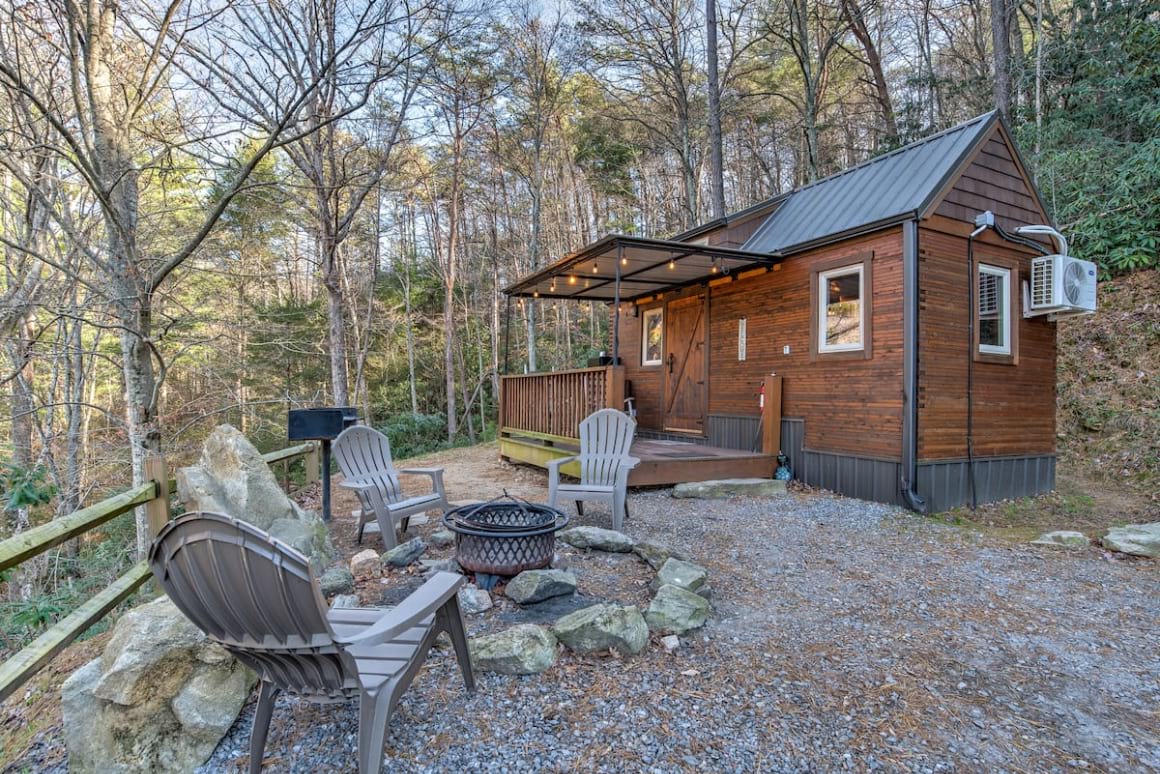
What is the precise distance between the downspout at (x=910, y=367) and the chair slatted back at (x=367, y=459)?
4.68 meters

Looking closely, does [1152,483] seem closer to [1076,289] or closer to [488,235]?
[1076,289]

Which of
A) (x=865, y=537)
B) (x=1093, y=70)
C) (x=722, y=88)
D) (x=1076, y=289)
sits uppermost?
(x=722, y=88)

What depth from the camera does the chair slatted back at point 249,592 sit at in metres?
1.44

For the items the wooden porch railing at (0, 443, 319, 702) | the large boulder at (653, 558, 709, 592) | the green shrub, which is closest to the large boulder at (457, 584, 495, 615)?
the large boulder at (653, 558, 709, 592)

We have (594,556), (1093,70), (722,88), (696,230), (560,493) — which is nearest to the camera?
(594,556)

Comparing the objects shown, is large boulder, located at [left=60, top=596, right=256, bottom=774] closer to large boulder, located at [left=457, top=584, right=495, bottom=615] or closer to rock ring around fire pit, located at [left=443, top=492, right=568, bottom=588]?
large boulder, located at [left=457, top=584, right=495, bottom=615]

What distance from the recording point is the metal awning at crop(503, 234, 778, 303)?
19.8 feet

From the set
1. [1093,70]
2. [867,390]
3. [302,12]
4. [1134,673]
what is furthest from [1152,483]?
[302,12]

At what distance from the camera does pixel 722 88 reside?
499 inches

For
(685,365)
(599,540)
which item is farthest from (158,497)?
(685,365)

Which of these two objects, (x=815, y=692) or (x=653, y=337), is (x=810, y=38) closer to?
(x=653, y=337)

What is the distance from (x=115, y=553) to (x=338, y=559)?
3.82 meters

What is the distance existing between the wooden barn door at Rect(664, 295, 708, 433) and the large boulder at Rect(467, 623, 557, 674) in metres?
5.85

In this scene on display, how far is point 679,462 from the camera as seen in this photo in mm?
6141
